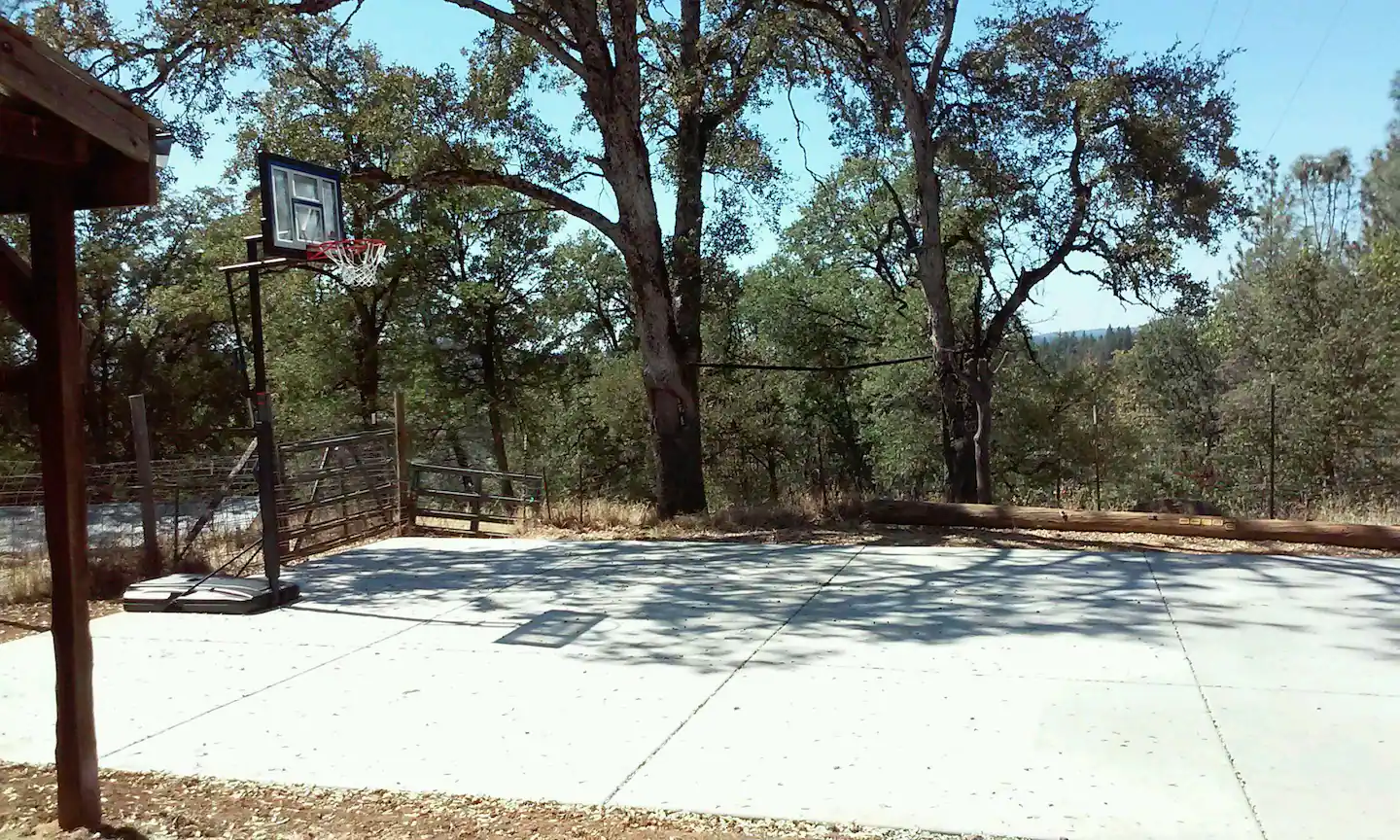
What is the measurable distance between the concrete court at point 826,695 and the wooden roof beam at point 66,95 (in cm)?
282

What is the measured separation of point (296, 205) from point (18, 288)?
490 cm

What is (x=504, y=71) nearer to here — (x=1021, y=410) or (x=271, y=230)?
(x=271, y=230)

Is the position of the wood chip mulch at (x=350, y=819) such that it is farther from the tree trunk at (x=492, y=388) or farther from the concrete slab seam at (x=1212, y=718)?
the tree trunk at (x=492, y=388)

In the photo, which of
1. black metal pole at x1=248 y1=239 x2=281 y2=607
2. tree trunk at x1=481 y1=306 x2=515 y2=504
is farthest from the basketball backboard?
tree trunk at x1=481 y1=306 x2=515 y2=504

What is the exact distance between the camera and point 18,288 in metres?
4.01

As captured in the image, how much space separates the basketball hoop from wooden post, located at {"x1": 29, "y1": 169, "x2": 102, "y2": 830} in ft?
15.6

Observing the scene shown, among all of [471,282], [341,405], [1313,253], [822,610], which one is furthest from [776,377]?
[822,610]

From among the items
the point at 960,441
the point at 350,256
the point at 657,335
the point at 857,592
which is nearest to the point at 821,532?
the point at 960,441

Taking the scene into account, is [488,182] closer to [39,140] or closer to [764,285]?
[39,140]

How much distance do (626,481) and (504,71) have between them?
62.8ft

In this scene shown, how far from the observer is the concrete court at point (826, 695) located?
443 cm

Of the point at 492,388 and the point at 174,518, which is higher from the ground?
the point at 492,388

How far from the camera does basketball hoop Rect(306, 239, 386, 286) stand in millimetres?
8969

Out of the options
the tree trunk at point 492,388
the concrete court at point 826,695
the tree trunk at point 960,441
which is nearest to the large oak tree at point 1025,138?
the tree trunk at point 960,441
